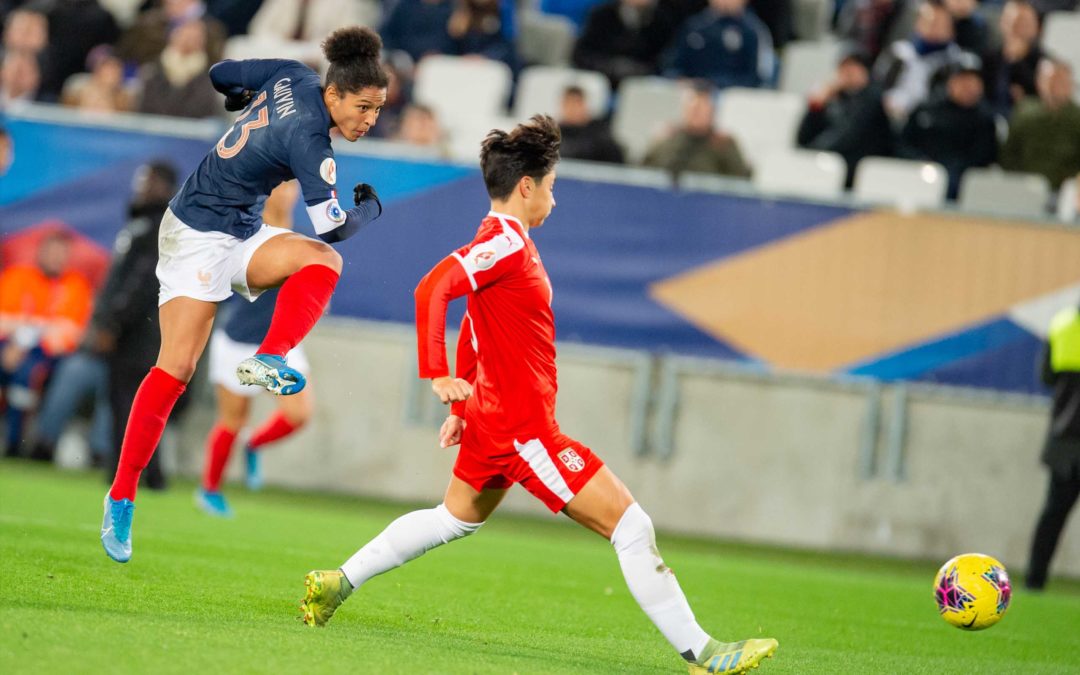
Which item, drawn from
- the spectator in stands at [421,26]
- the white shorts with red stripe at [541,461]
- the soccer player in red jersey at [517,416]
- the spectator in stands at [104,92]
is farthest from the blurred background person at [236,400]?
the spectator in stands at [421,26]

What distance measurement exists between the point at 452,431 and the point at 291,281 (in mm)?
1407

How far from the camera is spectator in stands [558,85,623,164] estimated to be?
48.0 ft

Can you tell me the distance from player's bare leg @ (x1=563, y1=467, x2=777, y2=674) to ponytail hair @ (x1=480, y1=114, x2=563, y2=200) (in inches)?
44.9

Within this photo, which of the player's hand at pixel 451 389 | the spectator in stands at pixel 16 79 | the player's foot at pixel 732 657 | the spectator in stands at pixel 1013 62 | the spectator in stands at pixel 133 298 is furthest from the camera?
the spectator in stands at pixel 16 79

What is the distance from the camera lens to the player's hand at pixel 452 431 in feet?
19.6

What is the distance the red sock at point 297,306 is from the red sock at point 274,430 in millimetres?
4398

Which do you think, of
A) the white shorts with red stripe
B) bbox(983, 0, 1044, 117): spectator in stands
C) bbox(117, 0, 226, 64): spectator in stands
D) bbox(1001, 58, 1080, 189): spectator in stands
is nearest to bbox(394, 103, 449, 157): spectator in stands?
bbox(117, 0, 226, 64): spectator in stands

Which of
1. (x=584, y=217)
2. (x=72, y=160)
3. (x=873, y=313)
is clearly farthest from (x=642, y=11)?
(x=72, y=160)

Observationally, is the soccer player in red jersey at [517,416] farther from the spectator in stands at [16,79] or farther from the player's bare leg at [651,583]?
the spectator in stands at [16,79]

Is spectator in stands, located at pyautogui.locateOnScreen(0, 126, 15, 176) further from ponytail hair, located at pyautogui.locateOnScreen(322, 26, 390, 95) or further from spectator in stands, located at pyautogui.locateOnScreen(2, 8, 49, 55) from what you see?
ponytail hair, located at pyautogui.locateOnScreen(322, 26, 390, 95)

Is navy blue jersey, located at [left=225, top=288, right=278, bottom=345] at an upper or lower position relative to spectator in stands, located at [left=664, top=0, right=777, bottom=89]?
lower

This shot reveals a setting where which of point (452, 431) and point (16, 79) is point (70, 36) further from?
point (452, 431)

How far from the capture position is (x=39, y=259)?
14219mm

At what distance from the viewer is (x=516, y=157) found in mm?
5980
